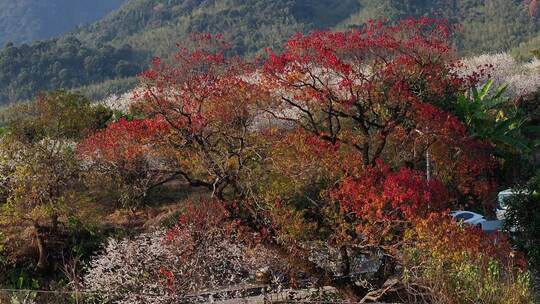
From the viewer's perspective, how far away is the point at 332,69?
14.9 metres

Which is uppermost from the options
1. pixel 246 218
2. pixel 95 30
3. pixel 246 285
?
pixel 95 30

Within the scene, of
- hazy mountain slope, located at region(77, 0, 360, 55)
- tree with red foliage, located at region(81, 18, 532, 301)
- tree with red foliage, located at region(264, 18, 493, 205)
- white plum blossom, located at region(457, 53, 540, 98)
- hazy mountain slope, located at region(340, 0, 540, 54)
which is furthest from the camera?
hazy mountain slope, located at region(77, 0, 360, 55)

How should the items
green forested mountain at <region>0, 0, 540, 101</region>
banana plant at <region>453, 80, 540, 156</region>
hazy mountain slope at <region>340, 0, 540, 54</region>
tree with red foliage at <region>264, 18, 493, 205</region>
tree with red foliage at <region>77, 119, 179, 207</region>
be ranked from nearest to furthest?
1. tree with red foliage at <region>264, 18, 493, 205</region>
2. tree with red foliage at <region>77, 119, 179, 207</region>
3. banana plant at <region>453, 80, 540, 156</region>
4. hazy mountain slope at <region>340, 0, 540, 54</region>
5. green forested mountain at <region>0, 0, 540, 101</region>

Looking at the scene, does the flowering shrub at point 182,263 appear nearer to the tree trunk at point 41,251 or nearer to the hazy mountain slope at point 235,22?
the tree trunk at point 41,251

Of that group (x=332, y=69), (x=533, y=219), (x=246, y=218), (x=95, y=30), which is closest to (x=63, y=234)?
(x=246, y=218)

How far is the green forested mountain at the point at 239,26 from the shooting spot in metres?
83.9

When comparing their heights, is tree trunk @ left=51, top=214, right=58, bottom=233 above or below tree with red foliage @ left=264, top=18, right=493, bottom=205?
below

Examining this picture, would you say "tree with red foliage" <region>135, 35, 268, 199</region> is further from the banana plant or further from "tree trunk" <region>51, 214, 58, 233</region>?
the banana plant

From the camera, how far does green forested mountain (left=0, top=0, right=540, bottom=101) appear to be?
275 ft

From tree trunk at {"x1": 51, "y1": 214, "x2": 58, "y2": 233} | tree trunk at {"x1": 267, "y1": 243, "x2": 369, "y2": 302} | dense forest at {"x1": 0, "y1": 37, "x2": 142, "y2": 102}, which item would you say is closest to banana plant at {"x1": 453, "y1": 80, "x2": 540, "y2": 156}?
tree trunk at {"x1": 267, "y1": 243, "x2": 369, "y2": 302}

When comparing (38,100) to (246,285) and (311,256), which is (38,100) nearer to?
(246,285)

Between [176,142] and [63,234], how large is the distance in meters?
7.33

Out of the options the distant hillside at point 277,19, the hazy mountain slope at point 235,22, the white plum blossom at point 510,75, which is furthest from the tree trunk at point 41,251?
the hazy mountain slope at point 235,22

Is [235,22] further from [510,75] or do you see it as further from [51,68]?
[510,75]
